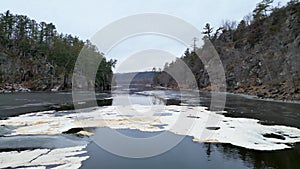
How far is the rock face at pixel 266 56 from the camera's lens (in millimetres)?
33969

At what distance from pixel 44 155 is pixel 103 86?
7073 centimetres

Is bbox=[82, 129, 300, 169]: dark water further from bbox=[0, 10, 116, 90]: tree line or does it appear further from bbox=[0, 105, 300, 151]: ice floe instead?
bbox=[0, 10, 116, 90]: tree line

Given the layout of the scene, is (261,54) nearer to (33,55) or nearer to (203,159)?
(203,159)

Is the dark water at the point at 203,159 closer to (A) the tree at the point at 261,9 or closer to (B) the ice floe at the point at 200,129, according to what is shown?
(B) the ice floe at the point at 200,129

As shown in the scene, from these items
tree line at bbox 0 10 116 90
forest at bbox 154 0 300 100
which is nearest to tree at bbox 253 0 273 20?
forest at bbox 154 0 300 100

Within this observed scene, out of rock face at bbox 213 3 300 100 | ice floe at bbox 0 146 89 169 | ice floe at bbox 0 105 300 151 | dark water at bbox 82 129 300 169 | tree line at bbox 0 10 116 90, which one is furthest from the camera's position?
tree line at bbox 0 10 116 90

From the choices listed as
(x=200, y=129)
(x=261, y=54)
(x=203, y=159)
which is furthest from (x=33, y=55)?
(x=203, y=159)

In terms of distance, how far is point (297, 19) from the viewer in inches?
1810

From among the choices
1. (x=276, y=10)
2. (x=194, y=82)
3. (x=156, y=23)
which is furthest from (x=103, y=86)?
(x=276, y=10)

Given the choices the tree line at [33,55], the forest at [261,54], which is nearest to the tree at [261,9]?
the forest at [261,54]

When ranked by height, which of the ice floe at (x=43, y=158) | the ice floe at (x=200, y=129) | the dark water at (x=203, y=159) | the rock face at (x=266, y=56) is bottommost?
the dark water at (x=203, y=159)

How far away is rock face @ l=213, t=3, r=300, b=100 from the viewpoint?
34.0 m

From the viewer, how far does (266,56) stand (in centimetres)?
4841

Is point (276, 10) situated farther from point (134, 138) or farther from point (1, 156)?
point (1, 156)
